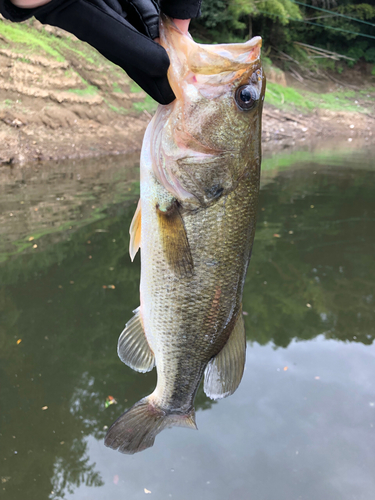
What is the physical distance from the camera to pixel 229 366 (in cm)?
195

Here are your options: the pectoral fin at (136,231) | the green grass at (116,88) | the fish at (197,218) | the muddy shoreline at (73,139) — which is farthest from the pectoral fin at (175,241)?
the green grass at (116,88)

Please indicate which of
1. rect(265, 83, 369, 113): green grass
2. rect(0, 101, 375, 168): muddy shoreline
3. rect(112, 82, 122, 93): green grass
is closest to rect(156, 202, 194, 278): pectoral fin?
rect(0, 101, 375, 168): muddy shoreline

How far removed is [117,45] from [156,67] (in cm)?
16

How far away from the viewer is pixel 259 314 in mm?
5223

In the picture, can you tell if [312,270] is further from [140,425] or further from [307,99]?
[307,99]

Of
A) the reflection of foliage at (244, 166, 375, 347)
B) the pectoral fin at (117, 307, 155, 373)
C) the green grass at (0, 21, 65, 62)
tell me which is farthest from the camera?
the green grass at (0, 21, 65, 62)

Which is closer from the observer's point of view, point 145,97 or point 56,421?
point 56,421

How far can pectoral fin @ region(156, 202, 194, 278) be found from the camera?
66.1 inches

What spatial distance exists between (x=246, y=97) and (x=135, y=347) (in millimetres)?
1223

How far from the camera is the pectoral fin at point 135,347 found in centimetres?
200

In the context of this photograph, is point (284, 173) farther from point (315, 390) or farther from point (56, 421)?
point (56, 421)

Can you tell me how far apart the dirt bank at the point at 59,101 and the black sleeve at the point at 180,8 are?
33.6 ft

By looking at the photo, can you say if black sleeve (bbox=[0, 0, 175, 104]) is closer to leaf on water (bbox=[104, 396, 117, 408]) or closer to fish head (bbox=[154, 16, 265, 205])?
fish head (bbox=[154, 16, 265, 205])

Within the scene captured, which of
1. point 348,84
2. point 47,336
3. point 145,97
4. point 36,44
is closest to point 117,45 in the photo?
point 47,336
